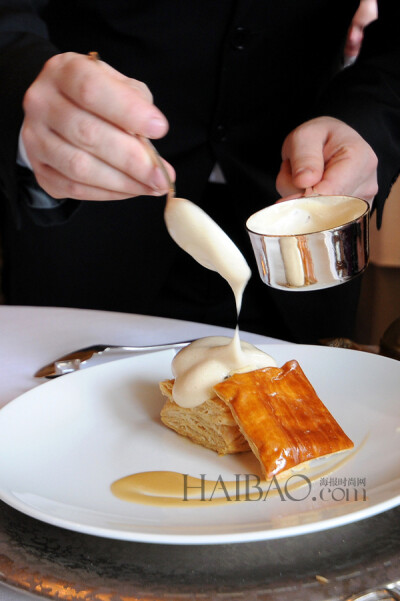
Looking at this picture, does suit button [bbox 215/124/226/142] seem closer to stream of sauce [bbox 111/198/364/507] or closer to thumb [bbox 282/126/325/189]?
thumb [bbox 282/126/325/189]

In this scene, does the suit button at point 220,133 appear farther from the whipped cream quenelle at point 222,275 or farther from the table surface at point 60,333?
the whipped cream quenelle at point 222,275

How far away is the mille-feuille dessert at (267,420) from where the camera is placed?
2.43 ft

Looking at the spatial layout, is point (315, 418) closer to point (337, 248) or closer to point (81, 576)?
point (337, 248)

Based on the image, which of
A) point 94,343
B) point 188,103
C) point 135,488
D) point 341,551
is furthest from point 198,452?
point 188,103

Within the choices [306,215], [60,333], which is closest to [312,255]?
[306,215]

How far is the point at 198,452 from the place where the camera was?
31.8 inches

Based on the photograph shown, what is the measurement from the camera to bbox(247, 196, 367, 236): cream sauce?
2.98 feet

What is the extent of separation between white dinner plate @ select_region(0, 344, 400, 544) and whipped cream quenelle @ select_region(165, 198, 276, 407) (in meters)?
0.06

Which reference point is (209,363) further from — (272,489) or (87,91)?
(87,91)

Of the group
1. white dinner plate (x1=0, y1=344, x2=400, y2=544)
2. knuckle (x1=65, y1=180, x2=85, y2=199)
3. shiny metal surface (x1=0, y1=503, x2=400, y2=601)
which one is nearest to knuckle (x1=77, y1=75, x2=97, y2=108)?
knuckle (x1=65, y1=180, x2=85, y2=199)

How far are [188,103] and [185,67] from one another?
0.23 ft

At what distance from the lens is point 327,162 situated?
1062 millimetres

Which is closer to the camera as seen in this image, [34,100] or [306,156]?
[34,100]

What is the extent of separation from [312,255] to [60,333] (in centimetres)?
45
